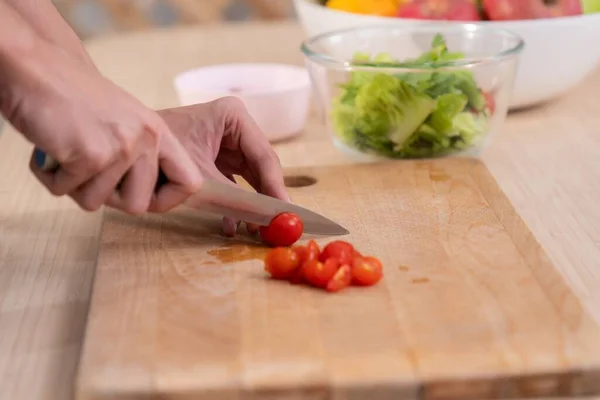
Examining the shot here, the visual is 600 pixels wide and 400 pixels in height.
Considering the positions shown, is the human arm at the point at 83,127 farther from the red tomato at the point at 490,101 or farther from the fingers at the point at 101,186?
the red tomato at the point at 490,101

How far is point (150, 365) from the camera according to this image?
803mm

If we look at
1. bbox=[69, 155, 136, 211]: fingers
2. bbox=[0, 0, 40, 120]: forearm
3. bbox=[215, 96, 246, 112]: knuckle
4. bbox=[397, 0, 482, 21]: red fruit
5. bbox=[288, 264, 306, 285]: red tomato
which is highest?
bbox=[0, 0, 40, 120]: forearm

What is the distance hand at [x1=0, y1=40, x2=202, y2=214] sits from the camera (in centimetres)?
85

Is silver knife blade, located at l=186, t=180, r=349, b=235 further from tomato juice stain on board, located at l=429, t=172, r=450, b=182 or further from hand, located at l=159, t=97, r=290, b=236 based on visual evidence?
tomato juice stain on board, located at l=429, t=172, r=450, b=182

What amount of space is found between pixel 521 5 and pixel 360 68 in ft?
1.16

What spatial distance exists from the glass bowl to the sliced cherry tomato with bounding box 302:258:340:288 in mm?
450

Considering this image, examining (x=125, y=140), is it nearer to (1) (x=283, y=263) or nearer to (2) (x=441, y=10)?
(1) (x=283, y=263)

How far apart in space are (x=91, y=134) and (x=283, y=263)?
0.23m

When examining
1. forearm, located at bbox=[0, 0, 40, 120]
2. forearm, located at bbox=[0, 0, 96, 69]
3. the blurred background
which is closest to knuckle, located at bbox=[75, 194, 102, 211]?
forearm, located at bbox=[0, 0, 40, 120]

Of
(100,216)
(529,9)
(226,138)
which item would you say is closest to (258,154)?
(226,138)

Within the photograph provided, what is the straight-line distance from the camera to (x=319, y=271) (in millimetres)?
940

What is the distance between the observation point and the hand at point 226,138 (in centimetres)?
115

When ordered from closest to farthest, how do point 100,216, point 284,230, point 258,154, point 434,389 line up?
point 434,389
point 284,230
point 258,154
point 100,216

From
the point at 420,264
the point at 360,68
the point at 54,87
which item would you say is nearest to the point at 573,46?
the point at 360,68
